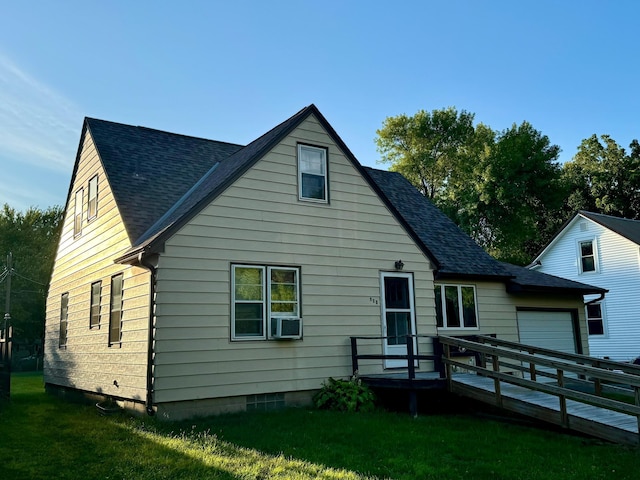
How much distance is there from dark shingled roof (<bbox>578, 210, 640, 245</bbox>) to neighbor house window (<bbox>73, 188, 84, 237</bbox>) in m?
22.6

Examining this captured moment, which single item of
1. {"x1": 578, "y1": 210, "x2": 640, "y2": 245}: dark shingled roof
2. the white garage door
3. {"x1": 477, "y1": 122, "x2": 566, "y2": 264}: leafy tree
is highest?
{"x1": 477, "y1": 122, "x2": 566, "y2": 264}: leafy tree

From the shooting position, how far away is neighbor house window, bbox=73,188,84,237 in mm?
14930

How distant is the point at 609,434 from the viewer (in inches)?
303

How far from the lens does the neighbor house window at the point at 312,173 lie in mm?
11820

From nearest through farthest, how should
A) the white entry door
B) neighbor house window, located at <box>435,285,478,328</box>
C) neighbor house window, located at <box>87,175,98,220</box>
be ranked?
1. the white entry door
2. neighbor house window, located at <box>87,175,98,220</box>
3. neighbor house window, located at <box>435,285,478,328</box>

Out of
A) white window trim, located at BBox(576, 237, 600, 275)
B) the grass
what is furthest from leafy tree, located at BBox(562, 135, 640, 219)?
the grass

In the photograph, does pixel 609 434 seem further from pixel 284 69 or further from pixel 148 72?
pixel 148 72

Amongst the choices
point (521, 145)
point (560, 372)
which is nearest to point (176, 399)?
point (560, 372)

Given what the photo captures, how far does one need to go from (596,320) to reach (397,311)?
59.5 ft

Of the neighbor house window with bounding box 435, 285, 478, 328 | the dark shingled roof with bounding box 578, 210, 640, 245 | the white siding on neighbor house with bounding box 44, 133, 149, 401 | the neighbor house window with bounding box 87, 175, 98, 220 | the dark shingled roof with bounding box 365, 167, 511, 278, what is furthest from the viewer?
the dark shingled roof with bounding box 578, 210, 640, 245

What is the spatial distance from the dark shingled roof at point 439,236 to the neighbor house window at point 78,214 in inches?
309

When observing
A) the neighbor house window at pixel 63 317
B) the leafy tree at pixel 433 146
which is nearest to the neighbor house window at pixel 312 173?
the neighbor house window at pixel 63 317

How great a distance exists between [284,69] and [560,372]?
338 inches

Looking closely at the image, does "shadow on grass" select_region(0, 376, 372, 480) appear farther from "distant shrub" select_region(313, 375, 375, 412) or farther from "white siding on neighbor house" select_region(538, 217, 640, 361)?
"white siding on neighbor house" select_region(538, 217, 640, 361)
